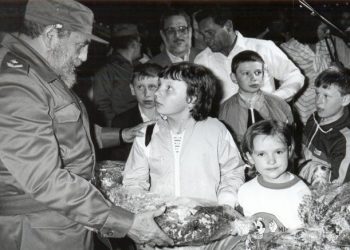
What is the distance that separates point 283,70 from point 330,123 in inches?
15.9

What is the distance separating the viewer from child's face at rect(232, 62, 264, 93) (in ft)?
5.54

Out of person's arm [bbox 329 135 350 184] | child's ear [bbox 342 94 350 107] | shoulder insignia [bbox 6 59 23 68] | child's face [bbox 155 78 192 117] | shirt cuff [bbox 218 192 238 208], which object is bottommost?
shirt cuff [bbox 218 192 238 208]

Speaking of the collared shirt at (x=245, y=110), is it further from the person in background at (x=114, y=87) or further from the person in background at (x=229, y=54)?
the person in background at (x=114, y=87)

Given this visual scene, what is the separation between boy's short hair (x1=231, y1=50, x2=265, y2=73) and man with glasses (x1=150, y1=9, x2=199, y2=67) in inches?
11.8

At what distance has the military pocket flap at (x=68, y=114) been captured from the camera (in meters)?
1.09

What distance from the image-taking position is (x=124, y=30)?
2242 mm

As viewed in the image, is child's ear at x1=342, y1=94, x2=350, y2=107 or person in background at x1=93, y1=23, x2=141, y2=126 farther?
person in background at x1=93, y1=23, x2=141, y2=126

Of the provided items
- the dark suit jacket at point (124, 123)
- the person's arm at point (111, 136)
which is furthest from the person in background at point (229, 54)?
the person's arm at point (111, 136)

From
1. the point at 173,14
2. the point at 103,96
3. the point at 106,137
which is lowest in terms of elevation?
the point at 106,137

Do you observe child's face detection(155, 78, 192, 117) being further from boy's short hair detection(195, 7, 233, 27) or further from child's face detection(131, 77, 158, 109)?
boy's short hair detection(195, 7, 233, 27)

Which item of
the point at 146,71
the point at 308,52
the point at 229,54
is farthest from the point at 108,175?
the point at 308,52

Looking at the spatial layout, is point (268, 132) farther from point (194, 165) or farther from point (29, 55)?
point (29, 55)

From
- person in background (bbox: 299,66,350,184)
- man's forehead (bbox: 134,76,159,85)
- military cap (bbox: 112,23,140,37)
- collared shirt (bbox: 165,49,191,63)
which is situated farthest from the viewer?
military cap (bbox: 112,23,140,37)

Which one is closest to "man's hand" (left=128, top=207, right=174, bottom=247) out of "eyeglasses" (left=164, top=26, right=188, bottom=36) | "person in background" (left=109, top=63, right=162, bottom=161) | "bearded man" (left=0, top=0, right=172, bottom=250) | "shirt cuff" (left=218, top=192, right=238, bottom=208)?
"bearded man" (left=0, top=0, right=172, bottom=250)
